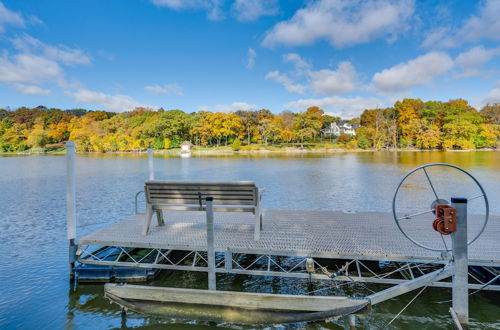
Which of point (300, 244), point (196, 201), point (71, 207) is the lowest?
point (300, 244)

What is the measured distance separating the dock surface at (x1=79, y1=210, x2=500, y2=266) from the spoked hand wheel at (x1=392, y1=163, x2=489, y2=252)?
0.05 metres

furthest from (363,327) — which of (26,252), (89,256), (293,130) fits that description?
(293,130)

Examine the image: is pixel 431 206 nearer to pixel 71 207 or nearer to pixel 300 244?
pixel 300 244

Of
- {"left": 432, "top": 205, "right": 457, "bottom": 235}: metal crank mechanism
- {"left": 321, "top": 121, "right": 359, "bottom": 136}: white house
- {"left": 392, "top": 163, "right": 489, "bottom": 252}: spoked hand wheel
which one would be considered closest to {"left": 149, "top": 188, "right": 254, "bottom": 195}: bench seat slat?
{"left": 392, "top": 163, "right": 489, "bottom": 252}: spoked hand wheel

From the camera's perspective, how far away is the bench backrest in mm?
4934

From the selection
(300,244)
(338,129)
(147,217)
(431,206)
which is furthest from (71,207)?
(338,129)

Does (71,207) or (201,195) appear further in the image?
(71,207)

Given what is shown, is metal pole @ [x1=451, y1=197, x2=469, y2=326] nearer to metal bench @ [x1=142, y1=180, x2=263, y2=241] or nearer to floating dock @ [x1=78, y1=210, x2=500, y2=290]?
floating dock @ [x1=78, y1=210, x2=500, y2=290]

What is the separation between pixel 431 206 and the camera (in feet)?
12.7

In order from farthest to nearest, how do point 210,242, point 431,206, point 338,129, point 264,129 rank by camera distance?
point 338,129, point 264,129, point 210,242, point 431,206

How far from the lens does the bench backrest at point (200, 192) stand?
4.93 metres

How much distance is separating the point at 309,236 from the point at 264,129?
2814 inches

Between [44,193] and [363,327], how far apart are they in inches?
636

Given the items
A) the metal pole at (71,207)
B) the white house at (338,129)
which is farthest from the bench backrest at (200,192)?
the white house at (338,129)
